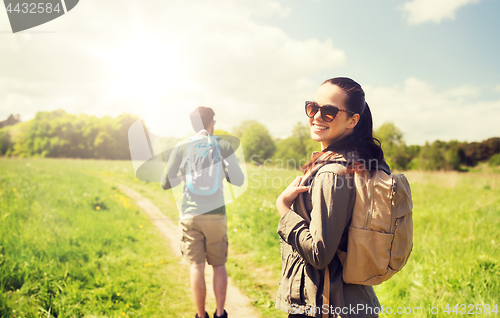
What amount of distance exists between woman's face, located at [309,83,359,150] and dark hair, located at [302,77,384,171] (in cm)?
2

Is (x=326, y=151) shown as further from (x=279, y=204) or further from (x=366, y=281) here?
(x=366, y=281)


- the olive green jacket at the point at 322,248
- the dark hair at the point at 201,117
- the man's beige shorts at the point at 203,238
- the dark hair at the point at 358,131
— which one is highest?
the dark hair at the point at 201,117

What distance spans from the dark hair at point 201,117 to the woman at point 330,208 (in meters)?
1.74

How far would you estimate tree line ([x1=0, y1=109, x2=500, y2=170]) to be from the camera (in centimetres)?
2397

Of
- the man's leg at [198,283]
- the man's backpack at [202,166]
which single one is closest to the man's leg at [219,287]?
the man's leg at [198,283]

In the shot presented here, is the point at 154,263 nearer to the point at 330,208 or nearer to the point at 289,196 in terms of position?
the point at 289,196

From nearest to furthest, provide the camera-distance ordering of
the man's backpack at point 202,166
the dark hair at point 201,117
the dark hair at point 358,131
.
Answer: the dark hair at point 358,131
the man's backpack at point 202,166
the dark hair at point 201,117

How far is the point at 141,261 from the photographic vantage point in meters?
4.70

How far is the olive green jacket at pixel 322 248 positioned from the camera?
4.02 ft

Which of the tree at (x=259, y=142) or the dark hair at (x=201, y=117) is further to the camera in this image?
the tree at (x=259, y=142)

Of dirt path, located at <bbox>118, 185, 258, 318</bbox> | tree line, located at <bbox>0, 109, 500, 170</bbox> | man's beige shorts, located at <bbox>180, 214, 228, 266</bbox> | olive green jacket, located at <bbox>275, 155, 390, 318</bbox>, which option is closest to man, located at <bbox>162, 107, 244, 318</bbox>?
man's beige shorts, located at <bbox>180, 214, 228, 266</bbox>

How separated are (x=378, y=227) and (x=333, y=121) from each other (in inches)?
22.5

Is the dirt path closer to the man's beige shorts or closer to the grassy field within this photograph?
the grassy field

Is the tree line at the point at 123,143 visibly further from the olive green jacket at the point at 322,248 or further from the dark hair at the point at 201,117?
the olive green jacket at the point at 322,248
